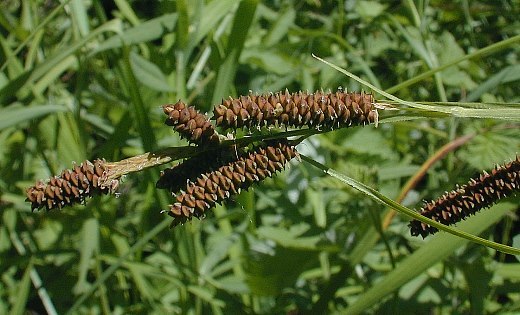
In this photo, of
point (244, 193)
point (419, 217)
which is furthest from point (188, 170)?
point (244, 193)

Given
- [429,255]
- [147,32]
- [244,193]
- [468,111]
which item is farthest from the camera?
[147,32]

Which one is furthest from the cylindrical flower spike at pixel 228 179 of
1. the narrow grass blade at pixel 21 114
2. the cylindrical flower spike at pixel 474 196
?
the narrow grass blade at pixel 21 114

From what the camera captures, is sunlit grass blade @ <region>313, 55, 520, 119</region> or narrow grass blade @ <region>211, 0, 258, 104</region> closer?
sunlit grass blade @ <region>313, 55, 520, 119</region>

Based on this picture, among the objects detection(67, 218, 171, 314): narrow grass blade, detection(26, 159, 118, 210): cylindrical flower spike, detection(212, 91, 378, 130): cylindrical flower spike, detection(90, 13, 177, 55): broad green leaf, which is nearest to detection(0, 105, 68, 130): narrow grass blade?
detection(90, 13, 177, 55): broad green leaf

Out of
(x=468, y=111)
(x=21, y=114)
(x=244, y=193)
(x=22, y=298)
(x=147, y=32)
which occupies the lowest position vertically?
(x=22, y=298)

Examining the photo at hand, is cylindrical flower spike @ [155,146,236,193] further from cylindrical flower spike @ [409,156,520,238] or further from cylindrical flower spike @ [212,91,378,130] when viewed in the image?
cylindrical flower spike @ [409,156,520,238]

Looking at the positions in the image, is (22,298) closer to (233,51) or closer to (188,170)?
(233,51)

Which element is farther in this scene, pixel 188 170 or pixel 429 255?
pixel 429 255
